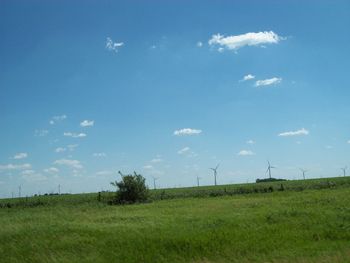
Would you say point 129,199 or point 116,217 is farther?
point 129,199

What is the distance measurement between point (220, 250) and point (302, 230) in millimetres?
5409

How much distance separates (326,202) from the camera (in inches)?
1239

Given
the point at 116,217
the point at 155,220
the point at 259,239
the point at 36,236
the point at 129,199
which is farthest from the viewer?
the point at 129,199

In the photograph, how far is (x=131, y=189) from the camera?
179 feet

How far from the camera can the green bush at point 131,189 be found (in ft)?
179

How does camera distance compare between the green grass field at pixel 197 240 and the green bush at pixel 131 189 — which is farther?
the green bush at pixel 131 189

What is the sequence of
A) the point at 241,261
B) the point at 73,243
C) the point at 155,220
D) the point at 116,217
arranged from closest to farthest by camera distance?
the point at 241,261, the point at 73,243, the point at 155,220, the point at 116,217

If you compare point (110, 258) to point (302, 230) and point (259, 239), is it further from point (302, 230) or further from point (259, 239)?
point (302, 230)

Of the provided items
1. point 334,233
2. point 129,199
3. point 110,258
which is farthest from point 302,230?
point 129,199

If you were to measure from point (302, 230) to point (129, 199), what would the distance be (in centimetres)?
3647

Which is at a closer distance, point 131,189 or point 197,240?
point 197,240

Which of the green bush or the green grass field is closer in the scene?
the green grass field

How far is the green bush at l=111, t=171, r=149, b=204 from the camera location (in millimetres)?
54438

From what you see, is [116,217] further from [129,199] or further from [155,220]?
[129,199]
